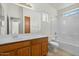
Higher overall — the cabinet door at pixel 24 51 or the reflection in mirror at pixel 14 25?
the reflection in mirror at pixel 14 25

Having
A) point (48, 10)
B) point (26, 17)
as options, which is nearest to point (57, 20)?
point (48, 10)

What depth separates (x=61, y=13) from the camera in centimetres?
164

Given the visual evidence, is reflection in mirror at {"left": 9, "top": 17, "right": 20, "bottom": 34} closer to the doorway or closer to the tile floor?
the doorway

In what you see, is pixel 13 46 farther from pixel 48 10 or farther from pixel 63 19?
pixel 63 19

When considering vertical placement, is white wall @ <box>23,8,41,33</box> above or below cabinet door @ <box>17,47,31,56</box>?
above

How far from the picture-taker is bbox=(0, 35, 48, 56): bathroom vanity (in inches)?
62.5

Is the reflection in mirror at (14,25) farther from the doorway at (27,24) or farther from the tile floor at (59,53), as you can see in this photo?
the tile floor at (59,53)

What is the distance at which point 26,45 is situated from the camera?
6.13ft

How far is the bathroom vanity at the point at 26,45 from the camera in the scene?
1.59 metres

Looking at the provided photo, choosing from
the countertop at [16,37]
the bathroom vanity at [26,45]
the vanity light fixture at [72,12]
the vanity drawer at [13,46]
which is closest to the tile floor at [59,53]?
the bathroom vanity at [26,45]

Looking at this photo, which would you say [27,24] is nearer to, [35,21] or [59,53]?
[35,21]

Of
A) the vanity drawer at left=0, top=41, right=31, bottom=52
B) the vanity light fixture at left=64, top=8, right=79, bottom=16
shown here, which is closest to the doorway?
the vanity drawer at left=0, top=41, right=31, bottom=52

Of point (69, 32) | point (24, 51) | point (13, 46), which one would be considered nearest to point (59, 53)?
point (69, 32)

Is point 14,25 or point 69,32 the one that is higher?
point 14,25
